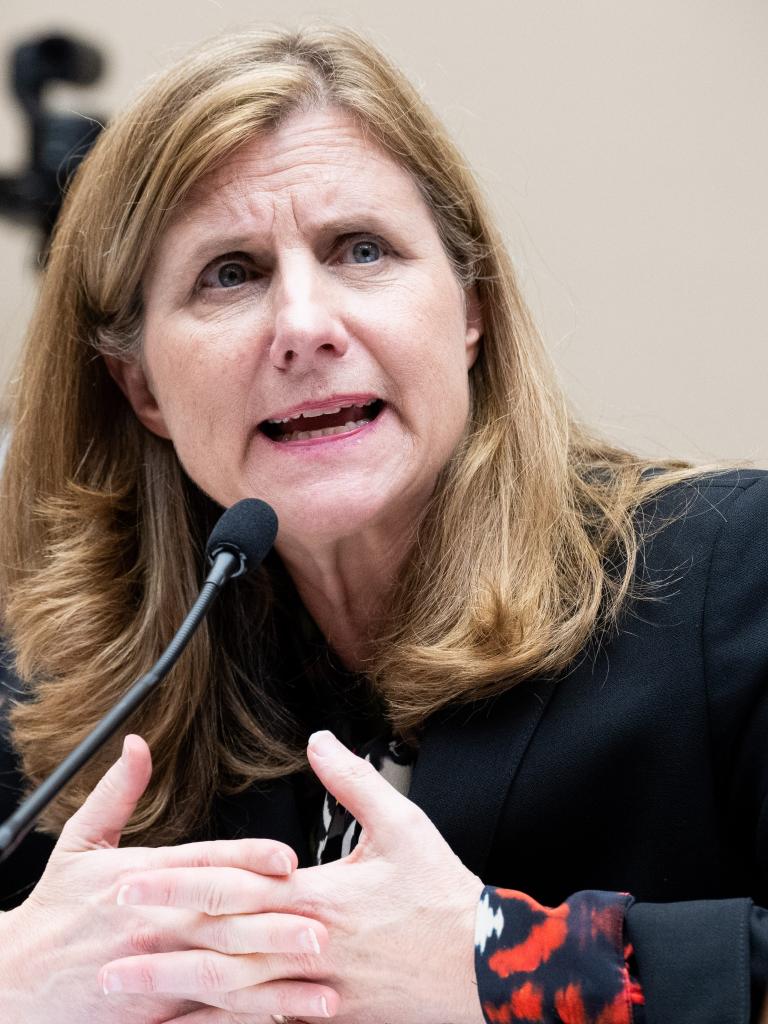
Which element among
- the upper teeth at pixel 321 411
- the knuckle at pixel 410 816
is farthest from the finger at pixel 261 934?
the upper teeth at pixel 321 411

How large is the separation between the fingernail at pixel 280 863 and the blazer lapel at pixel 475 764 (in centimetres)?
21

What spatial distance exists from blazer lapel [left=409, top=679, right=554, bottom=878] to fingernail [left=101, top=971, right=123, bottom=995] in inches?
13.3

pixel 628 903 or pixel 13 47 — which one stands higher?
pixel 13 47

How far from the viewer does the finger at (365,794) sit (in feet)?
3.34

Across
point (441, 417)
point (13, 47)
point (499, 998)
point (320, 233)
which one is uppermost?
point (13, 47)

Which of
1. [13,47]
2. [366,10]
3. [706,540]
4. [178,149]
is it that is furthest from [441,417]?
[13,47]

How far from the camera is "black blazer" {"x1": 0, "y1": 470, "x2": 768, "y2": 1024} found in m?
1.15

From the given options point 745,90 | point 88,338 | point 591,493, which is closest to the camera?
point 591,493

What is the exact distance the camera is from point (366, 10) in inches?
98.3

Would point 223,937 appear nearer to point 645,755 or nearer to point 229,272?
point 645,755

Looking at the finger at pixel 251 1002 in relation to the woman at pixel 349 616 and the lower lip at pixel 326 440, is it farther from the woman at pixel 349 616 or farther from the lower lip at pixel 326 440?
the lower lip at pixel 326 440

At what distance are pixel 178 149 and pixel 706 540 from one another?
732mm

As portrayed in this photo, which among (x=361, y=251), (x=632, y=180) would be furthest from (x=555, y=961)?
(x=632, y=180)

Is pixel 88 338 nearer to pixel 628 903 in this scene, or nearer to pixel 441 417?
pixel 441 417
